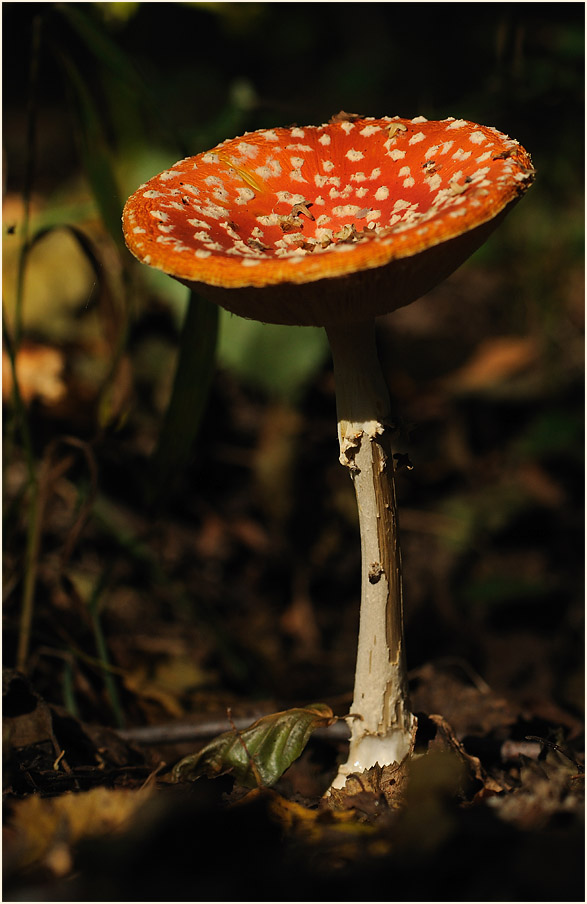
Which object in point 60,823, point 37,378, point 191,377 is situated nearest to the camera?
point 60,823

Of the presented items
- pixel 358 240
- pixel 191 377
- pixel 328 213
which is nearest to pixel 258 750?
pixel 191 377

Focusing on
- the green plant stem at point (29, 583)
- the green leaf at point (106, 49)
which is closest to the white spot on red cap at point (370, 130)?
the green leaf at point (106, 49)

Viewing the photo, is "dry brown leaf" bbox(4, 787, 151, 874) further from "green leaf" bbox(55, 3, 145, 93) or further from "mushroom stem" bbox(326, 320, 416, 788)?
"green leaf" bbox(55, 3, 145, 93)

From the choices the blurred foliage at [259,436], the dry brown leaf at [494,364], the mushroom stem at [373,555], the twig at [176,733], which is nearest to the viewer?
the mushroom stem at [373,555]

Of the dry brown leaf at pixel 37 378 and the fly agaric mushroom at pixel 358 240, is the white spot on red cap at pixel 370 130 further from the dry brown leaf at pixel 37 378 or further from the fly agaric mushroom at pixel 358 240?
the dry brown leaf at pixel 37 378

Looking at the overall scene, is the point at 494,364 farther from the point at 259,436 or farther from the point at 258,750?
the point at 258,750

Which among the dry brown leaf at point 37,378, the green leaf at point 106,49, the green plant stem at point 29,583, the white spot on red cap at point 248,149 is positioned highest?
the green leaf at point 106,49
